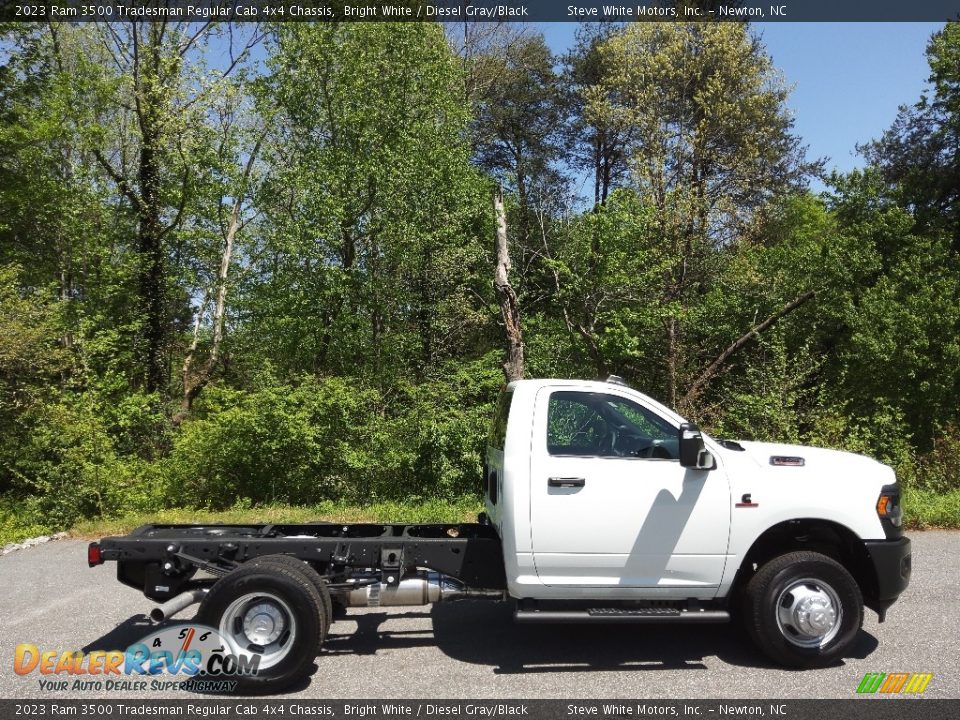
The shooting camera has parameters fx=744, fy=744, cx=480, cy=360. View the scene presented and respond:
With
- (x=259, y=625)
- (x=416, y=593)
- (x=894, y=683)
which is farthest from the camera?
(x=416, y=593)

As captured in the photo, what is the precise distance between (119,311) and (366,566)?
55.3 feet

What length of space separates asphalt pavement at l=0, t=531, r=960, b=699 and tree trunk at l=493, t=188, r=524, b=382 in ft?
26.4

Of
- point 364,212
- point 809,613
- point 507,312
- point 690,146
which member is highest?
point 690,146

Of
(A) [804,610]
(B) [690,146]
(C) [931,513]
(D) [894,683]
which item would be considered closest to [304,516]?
(A) [804,610]

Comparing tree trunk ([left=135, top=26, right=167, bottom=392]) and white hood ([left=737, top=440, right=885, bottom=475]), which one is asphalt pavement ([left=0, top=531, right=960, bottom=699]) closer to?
white hood ([left=737, top=440, right=885, bottom=475])

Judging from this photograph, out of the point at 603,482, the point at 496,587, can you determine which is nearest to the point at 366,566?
the point at 496,587

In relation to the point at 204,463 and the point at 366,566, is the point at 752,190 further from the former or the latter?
the point at 366,566

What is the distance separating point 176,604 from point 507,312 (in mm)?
10708

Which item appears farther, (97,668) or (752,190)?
(752,190)

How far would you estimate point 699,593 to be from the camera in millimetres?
5383

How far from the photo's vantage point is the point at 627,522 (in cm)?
528

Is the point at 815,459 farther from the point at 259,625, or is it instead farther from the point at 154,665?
the point at 154,665

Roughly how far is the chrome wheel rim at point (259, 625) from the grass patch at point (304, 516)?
497 centimetres

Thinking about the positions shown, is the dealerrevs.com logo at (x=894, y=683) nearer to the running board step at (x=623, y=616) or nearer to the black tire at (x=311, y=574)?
the running board step at (x=623, y=616)
